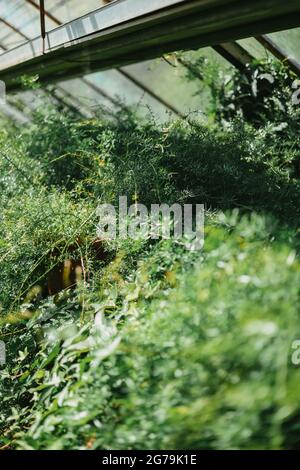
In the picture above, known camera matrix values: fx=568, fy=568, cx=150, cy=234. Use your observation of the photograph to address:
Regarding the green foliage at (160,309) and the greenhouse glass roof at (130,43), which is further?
the greenhouse glass roof at (130,43)

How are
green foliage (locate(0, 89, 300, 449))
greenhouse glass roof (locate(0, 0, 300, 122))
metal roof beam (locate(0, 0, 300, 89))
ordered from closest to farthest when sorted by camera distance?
green foliage (locate(0, 89, 300, 449)) → metal roof beam (locate(0, 0, 300, 89)) → greenhouse glass roof (locate(0, 0, 300, 122))

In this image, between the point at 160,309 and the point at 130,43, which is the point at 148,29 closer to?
the point at 130,43

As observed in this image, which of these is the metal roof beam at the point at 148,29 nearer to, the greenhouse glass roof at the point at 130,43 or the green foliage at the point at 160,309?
the greenhouse glass roof at the point at 130,43

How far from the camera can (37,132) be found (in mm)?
5281

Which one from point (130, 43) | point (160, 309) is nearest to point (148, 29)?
point (130, 43)

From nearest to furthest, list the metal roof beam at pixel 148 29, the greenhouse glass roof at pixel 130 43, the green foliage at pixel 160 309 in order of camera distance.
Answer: the green foliage at pixel 160 309
the metal roof beam at pixel 148 29
the greenhouse glass roof at pixel 130 43

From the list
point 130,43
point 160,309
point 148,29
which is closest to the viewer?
point 160,309

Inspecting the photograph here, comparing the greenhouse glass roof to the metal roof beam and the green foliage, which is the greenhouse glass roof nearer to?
the metal roof beam

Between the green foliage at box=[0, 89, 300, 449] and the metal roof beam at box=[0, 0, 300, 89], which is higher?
the metal roof beam at box=[0, 0, 300, 89]

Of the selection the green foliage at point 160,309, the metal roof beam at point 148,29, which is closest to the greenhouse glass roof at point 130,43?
the metal roof beam at point 148,29

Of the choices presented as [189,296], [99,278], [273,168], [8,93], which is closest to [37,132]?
[8,93]

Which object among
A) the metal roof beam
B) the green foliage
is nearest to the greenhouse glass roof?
the metal roof beam

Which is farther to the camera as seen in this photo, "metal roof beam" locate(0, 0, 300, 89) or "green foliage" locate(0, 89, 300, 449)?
"metal roof beam" locate(0, 0, 300, 89)

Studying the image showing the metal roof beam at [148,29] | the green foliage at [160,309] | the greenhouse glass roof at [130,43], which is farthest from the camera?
the greenhouse glass roof at [130,43]
